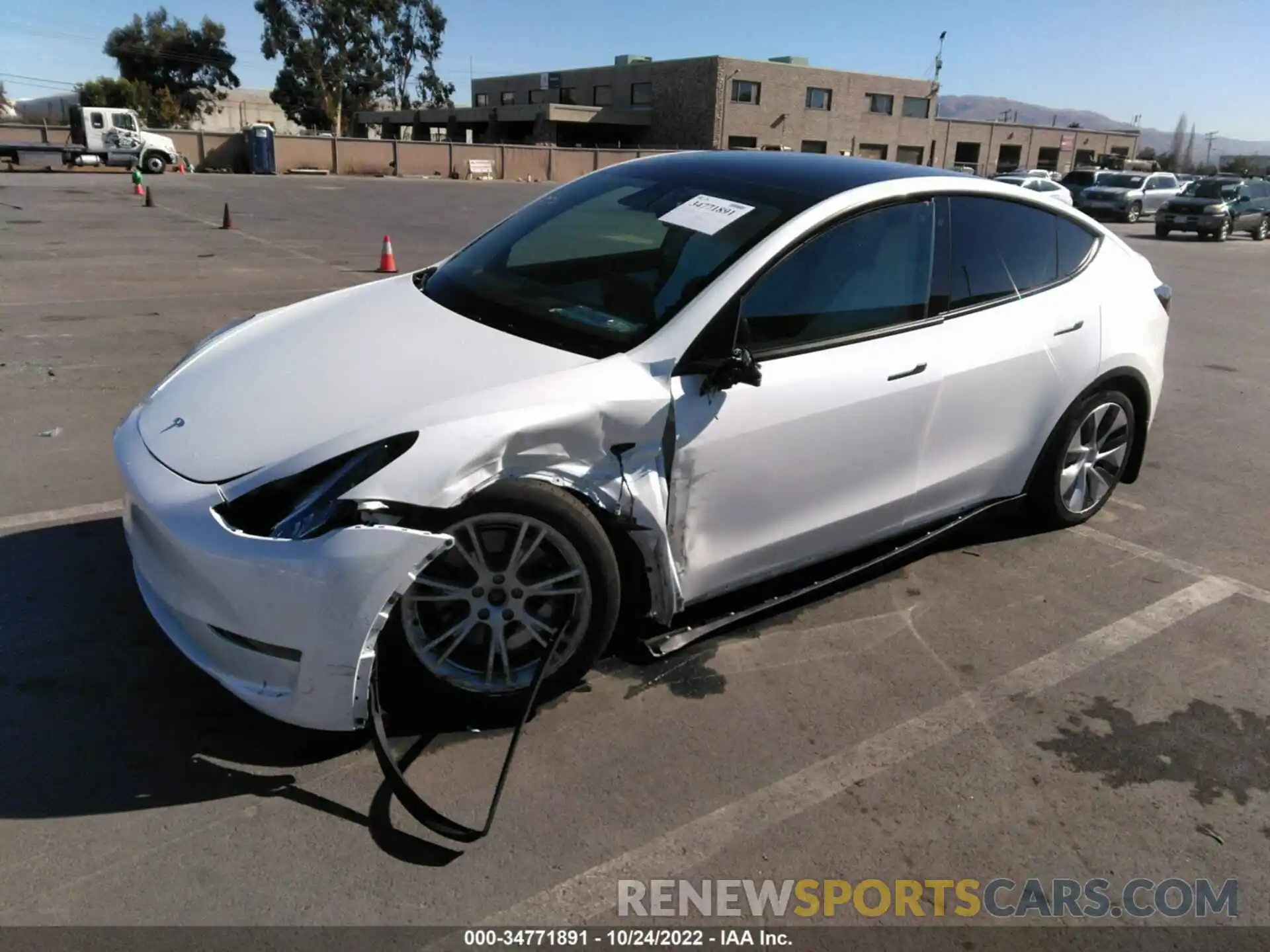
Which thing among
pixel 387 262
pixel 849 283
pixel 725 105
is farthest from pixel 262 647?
pixel 725 105

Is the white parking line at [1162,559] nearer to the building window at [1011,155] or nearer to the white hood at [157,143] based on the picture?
the white hood at [157,143]

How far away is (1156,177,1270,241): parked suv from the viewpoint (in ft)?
86.8

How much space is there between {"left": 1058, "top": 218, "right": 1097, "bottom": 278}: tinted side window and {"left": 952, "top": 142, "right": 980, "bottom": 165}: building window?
3064 inches

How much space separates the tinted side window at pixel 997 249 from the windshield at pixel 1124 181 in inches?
1324

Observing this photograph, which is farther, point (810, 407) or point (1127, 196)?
point (1127, 196)

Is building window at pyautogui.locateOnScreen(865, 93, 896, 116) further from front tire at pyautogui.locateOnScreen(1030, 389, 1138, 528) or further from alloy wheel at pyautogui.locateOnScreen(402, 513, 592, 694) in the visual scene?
alloy wheel at pyautogui.locateOnScreen(402, 513, 592, 694)

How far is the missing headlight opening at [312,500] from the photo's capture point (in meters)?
2.53

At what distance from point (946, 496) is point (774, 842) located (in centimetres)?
195

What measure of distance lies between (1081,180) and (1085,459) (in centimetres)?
3811

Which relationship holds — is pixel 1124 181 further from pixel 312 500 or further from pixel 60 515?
pixel 312 500

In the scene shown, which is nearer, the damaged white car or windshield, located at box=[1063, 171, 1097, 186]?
the damaged white car

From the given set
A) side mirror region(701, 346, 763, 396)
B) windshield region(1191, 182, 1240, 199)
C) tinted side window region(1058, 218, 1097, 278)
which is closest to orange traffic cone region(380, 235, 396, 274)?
tinted side window region(1058, 218, 1097, 278)

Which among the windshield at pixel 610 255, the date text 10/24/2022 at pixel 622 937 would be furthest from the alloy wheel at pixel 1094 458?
the date text 10/24/2022 at pixel 622 937

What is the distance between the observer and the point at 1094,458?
469 centimetres
